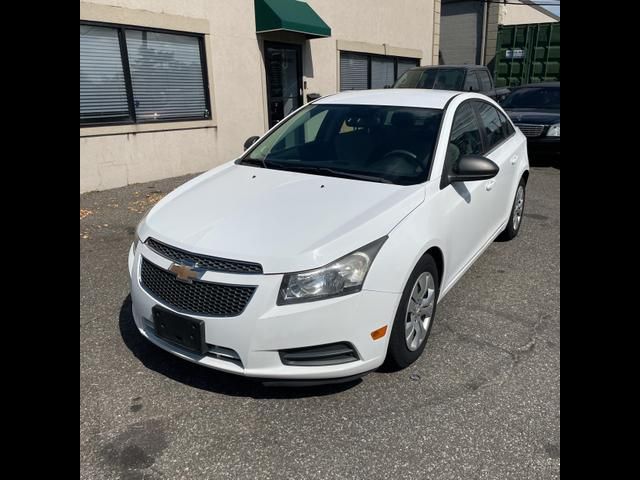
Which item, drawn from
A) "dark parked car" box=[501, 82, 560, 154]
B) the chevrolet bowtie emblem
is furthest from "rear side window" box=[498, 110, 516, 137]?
"dark parked car" box=[501, 82, 560, 154]

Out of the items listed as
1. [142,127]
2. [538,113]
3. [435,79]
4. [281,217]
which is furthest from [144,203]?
[538,113]

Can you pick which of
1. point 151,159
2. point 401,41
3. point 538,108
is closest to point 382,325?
point 151,159

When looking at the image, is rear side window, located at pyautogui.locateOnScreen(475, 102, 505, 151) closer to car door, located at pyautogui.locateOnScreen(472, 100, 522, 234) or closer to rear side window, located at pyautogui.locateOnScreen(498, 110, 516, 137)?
car door, located at pyautogui.locateOnScreen(472, 100, 522, 234)

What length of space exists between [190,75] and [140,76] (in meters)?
0.96

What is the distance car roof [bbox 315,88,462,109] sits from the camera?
3660 millimetres

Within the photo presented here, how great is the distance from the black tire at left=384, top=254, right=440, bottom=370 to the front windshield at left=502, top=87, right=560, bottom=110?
8945mm

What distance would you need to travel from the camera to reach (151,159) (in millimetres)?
7914

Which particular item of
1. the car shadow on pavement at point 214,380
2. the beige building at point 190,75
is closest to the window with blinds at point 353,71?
the beige building at point 190,75

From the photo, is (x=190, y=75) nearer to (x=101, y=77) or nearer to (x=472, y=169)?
(x=101, y=77)

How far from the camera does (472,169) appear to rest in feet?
10.1

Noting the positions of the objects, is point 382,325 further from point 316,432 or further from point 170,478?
point 170,478

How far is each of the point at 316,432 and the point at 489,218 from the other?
2.42m

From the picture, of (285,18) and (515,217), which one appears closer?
(515,217)

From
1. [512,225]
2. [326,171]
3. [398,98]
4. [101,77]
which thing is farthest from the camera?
[101,77]
